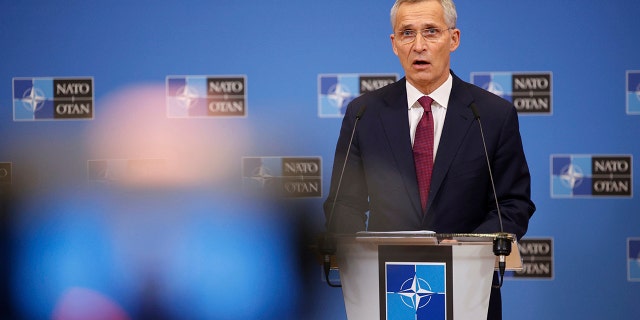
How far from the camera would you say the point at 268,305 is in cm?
368

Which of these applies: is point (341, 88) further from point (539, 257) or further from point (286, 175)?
point (539, 257)

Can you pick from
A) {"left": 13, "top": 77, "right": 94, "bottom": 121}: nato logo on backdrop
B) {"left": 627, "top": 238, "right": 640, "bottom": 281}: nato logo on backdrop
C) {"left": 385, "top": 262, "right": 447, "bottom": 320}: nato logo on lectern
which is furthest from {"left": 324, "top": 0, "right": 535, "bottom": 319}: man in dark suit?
{"left": 13, "top": 77, "right": 94, "bottom": 121}: nato logo on backdrop

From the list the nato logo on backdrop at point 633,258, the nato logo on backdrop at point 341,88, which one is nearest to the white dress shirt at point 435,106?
the nato logo on backdrop at point 341,88

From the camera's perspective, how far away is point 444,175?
2.07m

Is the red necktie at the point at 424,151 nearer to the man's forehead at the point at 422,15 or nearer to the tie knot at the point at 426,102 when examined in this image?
the tie knot at the point at 426,102

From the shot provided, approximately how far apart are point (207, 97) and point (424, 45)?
5.83ft

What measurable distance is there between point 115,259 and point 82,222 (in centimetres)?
24

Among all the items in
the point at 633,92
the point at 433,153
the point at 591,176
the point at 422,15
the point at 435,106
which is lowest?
the point at 591,176

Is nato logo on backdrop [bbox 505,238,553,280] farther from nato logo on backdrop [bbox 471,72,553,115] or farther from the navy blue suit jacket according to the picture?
the navy blue suit jacket

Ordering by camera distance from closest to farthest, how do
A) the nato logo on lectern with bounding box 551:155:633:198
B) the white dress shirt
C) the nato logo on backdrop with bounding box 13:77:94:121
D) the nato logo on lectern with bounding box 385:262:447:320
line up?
the nato logo on lectern with bounding box 385:262:447:320, the white dress shirt, the nato logo on lectern with bounding box 551:155:633:198, the nato logo on backdrop with bounding box 13:77:94:121

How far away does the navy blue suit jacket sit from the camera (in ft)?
6.83

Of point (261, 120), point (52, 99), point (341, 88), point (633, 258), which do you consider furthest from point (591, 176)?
point (52, 99)

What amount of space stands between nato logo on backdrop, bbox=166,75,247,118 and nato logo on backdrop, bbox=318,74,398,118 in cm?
36

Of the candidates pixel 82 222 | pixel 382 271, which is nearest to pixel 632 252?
pixel 382 271
